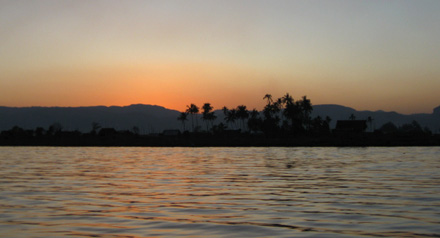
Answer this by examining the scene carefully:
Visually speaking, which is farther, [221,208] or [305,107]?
[305,107]

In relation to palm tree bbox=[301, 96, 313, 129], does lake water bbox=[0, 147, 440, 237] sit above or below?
below

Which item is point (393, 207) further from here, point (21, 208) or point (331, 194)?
point (21, 208)

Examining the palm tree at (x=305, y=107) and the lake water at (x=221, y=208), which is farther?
the palm tree at (x=305, y=107)

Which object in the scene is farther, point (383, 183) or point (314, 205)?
point (383, 183)

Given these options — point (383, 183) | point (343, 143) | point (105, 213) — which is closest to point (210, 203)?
point (105, 213)

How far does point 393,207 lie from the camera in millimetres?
18781

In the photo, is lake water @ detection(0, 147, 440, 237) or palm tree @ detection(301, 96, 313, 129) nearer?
lake water @ detection(0, 147, 440, 237)

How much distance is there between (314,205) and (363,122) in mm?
165412

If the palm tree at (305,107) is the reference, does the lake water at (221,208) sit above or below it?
below

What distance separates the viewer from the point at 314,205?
19.5 metres

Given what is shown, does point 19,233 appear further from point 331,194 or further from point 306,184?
point 306,184

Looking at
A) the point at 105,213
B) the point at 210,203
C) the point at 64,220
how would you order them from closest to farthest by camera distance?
the point at 64,220 → the point at 105,213 → the point at 210,203

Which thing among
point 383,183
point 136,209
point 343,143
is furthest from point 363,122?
point 136,209

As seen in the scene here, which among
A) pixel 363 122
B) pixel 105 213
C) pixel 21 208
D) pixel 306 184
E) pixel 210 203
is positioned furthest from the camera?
pixel 363 122
